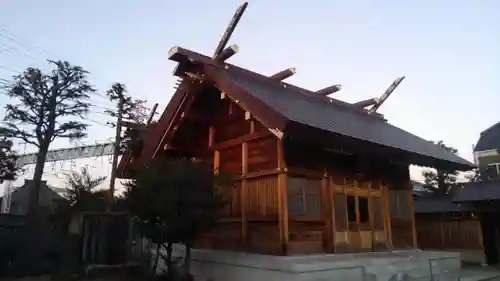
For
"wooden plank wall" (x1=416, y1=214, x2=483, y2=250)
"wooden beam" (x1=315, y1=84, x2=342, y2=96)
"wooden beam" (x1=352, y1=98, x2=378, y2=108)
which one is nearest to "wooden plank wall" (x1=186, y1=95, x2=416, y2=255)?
"wooden beam" (x1=315, y1=84, x2=342, y2=96)

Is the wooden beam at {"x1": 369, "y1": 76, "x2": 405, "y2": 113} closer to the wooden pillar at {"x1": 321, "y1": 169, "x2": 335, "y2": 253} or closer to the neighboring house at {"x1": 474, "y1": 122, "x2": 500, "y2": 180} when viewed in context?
the wooden pillar at {"x1": 321, "y1": 169, "x2": 335, "y2": 253}

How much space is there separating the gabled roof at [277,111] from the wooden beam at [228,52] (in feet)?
0.45

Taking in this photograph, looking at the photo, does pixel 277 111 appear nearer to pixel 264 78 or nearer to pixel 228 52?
pixel 228 52

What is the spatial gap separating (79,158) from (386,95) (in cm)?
2115

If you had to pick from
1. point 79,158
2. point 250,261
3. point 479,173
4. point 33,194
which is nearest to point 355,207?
point 250,261

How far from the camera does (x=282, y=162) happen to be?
7574mm

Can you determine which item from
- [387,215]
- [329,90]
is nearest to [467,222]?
[387,215]

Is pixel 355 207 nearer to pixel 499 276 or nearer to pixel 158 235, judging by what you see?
pixel 158 235

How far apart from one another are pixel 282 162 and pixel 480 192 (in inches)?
432

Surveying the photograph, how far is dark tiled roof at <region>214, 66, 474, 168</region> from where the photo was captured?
295 inches

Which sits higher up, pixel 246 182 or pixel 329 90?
pixel 329 90

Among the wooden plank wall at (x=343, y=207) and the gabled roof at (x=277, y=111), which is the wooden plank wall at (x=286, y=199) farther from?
the gabled roof at (x=277, y=111)

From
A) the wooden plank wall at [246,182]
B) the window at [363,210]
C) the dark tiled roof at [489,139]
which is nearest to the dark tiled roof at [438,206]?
the dark tiled roof at [489,139]

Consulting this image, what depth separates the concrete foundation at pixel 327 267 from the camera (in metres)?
6.50
